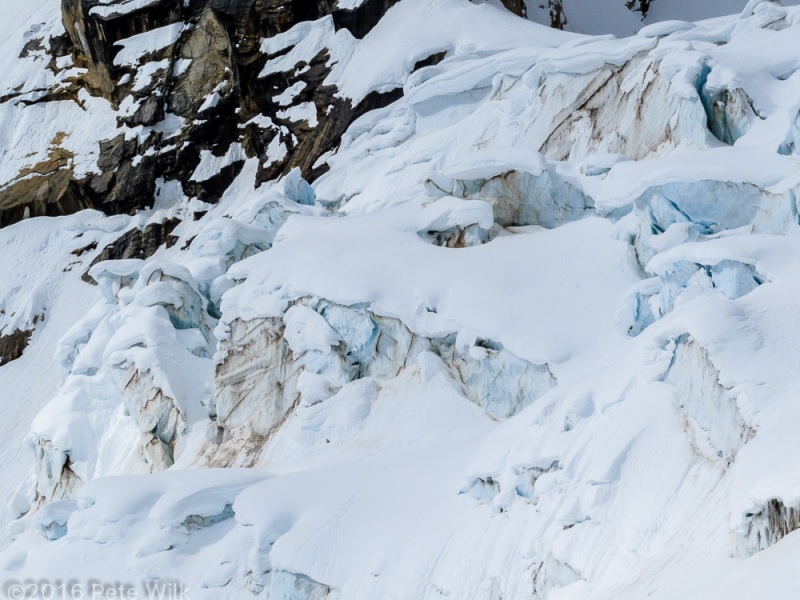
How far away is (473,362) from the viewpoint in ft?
59.1

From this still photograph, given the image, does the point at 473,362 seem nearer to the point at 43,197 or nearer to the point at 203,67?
the point at 203,67

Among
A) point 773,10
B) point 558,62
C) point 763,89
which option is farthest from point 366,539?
point 773,10

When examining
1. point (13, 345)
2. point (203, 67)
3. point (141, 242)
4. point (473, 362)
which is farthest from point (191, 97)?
point (473, 362)

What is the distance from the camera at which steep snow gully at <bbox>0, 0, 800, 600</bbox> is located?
1234cm

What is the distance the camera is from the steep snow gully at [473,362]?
12.3 metres

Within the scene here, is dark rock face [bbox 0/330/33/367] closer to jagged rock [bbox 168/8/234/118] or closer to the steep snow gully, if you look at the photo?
the steep snow gully

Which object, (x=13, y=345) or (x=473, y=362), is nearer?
(x=473, y=362)

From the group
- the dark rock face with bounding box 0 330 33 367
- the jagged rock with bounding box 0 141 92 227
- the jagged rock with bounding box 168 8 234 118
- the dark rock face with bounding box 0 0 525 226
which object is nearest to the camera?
the dark rock face with bounding box 0 330 33 367

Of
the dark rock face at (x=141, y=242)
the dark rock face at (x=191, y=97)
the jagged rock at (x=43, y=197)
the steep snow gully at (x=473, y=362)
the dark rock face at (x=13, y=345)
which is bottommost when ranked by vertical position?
the dark rock face at (x=13, y=345)

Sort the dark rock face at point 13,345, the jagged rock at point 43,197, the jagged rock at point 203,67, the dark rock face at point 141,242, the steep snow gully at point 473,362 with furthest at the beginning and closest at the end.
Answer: the jagged rock at point 203,67 < the jagged rock at point 43,197 < the dark rock face at point 141,242 < the dark rock face at point 13,345 < the steep snow gully at point 473,362

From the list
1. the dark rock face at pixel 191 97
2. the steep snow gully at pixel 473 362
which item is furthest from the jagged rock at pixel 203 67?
the steep snow gully at pixel 473 362

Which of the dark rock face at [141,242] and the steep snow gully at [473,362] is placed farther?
the dark rock face at [141,242]

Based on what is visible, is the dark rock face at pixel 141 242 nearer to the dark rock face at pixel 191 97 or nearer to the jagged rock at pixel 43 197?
the dark rock face at pixel 191 97

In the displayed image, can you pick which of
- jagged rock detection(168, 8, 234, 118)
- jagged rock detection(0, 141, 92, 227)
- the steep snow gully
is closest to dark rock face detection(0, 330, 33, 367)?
the steep snow gully
